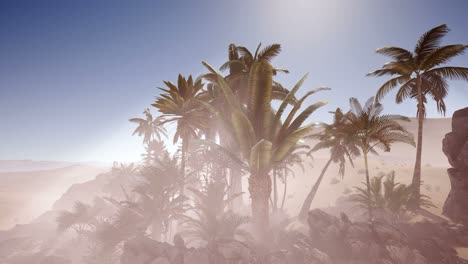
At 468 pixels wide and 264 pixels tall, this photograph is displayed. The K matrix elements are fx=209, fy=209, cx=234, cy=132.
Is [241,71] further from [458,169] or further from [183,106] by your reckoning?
[458,169]

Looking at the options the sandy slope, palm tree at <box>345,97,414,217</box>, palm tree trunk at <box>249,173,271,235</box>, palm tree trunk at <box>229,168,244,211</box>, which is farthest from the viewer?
the sandy slope

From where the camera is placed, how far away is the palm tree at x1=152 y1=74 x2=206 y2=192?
14.8 metres

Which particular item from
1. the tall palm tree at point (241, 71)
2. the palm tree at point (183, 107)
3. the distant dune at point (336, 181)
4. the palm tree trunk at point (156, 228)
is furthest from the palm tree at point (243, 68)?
the distant dune at point (336, 181)

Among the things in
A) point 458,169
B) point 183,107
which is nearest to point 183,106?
point 183,107

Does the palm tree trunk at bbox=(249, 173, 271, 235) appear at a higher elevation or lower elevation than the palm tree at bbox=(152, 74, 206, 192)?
lower

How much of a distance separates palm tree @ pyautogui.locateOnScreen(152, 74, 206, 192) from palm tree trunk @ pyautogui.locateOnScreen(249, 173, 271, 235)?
681 centimetres

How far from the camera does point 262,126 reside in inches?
401

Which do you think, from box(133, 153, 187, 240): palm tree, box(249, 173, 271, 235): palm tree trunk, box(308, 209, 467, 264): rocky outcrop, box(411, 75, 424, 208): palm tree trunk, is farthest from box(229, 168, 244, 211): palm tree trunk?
box(411, 75, 424, 208): palm tree trunk

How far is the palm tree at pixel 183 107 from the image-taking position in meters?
14.8

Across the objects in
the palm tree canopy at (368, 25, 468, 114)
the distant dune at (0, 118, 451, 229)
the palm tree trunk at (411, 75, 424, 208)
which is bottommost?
the distant dune at (0, 118, 451, 229)

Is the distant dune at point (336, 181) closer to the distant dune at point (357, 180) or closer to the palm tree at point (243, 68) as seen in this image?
the distant dune at point (357, 180)

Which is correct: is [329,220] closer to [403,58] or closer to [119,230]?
[119,230]

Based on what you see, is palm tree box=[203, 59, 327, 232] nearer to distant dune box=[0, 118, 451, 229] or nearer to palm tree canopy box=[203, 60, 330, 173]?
palm tree canopy box=[203, 60, 330, 173]

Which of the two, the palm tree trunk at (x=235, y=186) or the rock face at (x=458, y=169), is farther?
the palm tree trunk at (x=235, y=186)
